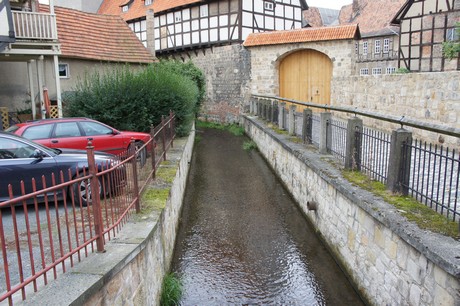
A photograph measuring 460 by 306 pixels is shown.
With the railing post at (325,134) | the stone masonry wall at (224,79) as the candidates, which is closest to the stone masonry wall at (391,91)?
the stone masonry wall at (224,79)

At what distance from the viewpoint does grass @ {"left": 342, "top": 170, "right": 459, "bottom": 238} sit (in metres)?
4.25

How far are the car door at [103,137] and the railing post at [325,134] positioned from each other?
4.88 meters

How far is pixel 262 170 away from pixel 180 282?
7.87 m

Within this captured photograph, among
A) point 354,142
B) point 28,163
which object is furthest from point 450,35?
point 28,163

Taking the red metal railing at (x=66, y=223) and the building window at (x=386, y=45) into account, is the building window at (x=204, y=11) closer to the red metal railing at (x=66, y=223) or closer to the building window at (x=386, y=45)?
the building window at (x=386, y=45)

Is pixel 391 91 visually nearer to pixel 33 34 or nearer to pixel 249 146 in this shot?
pixel 249 146

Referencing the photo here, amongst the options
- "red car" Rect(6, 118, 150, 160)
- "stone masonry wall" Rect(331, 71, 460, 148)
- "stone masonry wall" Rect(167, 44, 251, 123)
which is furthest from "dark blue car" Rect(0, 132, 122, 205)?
"stone masonry wall" Rect(167, 44, 251, 123)

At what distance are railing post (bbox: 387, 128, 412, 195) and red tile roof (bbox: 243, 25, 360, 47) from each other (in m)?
15.1

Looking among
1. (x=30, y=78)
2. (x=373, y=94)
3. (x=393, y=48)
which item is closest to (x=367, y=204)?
(x=373, y=94)

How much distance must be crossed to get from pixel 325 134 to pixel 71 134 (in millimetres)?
5960

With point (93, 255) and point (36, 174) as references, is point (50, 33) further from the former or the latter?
point (93, 255)

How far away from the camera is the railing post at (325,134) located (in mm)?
8864

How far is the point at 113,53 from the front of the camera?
19.3 metres

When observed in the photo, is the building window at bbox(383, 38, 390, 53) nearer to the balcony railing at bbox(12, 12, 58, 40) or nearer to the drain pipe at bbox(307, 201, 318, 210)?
the balcony railing at bbox(12, 12, 58, 40)
